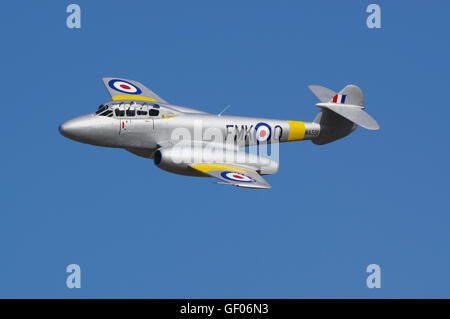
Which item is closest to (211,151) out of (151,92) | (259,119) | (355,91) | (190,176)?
(190,176)

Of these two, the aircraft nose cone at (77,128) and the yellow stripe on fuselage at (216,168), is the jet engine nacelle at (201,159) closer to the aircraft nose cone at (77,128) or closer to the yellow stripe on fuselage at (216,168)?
the yellow stripe on fuselage at (216,168)

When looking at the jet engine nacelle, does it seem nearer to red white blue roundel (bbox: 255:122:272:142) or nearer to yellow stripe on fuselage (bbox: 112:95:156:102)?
red white blue roundel (bbox: 255:122:272:142)

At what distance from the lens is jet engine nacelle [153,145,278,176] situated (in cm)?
2380

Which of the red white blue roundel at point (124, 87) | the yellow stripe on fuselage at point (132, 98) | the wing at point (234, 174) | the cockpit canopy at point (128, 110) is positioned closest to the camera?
the wing at point (234, 174)

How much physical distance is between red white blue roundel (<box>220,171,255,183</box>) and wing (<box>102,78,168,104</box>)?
16.9ft

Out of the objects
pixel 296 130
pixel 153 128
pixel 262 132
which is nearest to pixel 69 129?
pixel 153 128

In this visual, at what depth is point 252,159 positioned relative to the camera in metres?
24.9

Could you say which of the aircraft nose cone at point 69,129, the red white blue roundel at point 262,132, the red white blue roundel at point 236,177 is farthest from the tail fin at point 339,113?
the aircraft nose cone at point 69,129

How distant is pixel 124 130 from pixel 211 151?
2960 mm

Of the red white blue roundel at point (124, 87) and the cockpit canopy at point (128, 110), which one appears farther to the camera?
the red white blue roundel at point (124, 87)

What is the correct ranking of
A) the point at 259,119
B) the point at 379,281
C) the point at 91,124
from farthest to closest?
the point at 259,119 → the point at 91,124 → the point at 379,281

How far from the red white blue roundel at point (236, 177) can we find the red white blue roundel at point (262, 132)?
2935mm

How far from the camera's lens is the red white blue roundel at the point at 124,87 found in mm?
27453

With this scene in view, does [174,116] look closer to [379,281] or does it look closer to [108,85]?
[108,85]
